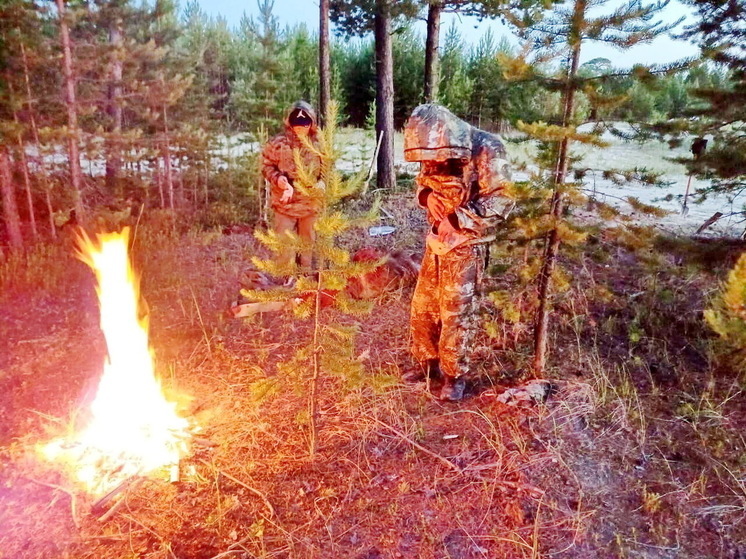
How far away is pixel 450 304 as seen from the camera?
13.6ft

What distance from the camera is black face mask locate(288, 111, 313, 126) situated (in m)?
6.03

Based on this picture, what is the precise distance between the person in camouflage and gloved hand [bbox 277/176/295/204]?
2353 millimetres

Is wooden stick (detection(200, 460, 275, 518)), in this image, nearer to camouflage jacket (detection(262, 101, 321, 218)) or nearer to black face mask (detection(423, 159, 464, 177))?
black face mask (detection(423, 159, 464, 177))

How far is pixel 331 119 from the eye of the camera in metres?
2.98

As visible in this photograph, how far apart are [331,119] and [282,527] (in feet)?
8.16

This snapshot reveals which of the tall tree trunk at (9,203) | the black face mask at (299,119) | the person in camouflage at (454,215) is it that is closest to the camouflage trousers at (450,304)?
the person in camouflage at (454,215)

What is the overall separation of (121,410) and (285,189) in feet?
10.2

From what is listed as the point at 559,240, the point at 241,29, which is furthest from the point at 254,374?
the point at 241,29

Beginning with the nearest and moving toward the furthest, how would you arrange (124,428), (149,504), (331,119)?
(331,119)
(149,504)
(124,428)

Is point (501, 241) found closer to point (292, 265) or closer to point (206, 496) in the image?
point (292, 265)

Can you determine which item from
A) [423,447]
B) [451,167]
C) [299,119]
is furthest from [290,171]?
[423,447]

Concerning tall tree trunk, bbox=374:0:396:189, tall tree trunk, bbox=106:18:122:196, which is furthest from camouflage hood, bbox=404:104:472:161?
tall tree trunk, bbox=106:18:122:196

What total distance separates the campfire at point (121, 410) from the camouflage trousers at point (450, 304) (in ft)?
7.11

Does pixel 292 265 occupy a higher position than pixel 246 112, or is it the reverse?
pixel 246 112
